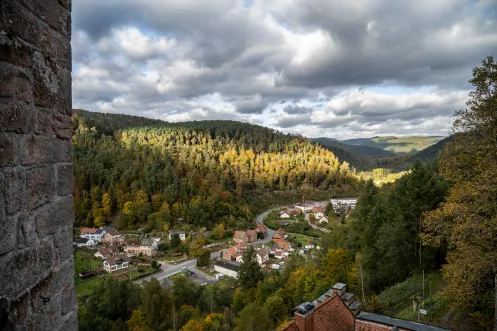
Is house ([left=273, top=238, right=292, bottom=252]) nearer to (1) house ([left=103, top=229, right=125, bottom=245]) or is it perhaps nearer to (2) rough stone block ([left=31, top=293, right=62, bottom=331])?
(1) house ([left=103, top=229, right=125, bottom=245])

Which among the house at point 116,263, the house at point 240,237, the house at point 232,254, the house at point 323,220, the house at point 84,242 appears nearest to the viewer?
the house at point 116,263


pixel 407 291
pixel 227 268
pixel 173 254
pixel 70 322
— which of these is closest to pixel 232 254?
pixel 227 268

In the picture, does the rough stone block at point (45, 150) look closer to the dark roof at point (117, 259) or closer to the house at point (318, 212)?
the dark roof at point (117, 259)

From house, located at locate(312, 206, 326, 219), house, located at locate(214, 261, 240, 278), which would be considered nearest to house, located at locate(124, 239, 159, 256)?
house, located at locate(214, 261, 240, 278)

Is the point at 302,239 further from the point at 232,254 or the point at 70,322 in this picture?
the point at 70,322

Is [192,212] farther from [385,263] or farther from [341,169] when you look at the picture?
[341,169]

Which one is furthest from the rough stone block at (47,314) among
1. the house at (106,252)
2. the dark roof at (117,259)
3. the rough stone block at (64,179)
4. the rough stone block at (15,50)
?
the house at (106,252)

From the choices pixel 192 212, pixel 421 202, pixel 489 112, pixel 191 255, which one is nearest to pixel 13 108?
pixel 489 112

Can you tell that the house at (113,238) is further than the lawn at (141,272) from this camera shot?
Yes
